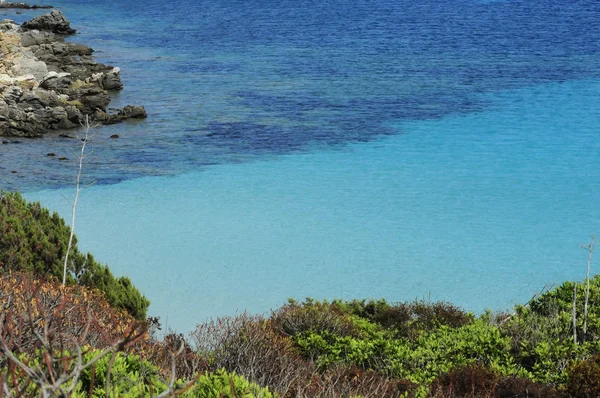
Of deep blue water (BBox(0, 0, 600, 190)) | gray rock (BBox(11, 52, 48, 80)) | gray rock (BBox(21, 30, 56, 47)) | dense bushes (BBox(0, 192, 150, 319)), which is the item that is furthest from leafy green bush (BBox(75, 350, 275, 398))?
gray rock (BBox(21, 30, 56, 47))

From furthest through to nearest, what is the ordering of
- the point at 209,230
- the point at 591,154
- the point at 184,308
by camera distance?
the point at 591,154, the point at 209,230, the point at 184,308

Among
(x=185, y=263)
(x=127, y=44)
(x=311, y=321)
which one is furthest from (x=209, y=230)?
(x=127, y=44)

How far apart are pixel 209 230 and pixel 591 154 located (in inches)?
612

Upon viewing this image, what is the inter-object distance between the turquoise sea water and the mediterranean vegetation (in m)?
3.48

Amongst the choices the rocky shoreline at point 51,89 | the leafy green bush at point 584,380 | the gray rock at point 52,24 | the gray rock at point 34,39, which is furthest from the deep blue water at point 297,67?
the leafy green bush at point 584,380

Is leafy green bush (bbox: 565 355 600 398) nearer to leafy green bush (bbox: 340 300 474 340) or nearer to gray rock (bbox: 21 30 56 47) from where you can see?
leafy green bush (bbox: 340 300 474 340)

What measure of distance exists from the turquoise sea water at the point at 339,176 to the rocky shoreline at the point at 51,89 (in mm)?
1243

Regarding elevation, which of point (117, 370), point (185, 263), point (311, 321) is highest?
point (117, 370)

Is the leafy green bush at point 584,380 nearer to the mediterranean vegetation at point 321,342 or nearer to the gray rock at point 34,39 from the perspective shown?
the mediterranean vegetation at point 321,342

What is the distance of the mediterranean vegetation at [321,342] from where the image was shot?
26.8 feet

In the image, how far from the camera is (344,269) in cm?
1938

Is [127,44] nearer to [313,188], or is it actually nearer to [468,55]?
[468,55]

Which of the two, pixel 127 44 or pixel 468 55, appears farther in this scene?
pixel 127 44

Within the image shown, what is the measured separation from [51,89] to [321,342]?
2597 cm
